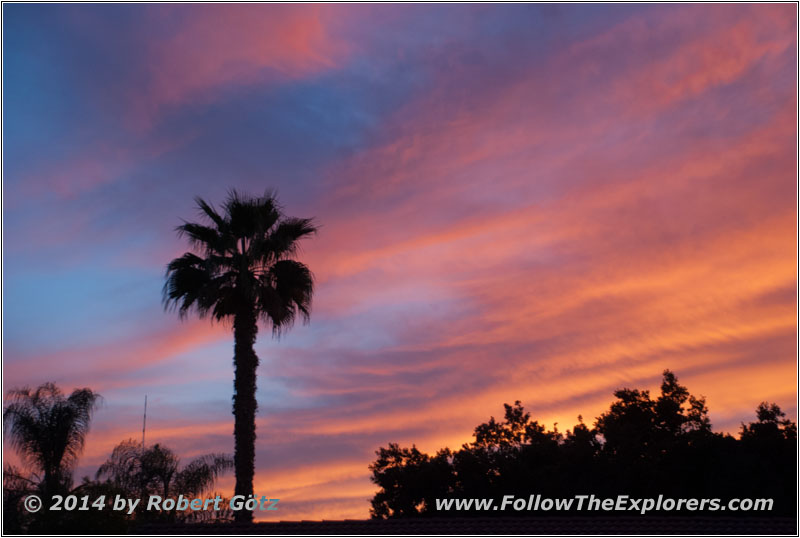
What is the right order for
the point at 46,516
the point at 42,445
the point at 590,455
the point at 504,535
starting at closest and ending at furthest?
the point at 504,535 → the point at 46,516 → the point at 42,445 → the point at 590,455

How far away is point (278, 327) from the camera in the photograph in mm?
26984

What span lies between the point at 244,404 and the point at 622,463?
55.9 ft

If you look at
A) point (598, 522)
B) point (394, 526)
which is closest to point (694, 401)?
point (598, 522)

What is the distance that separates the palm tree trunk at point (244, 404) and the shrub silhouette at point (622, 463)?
12.8m

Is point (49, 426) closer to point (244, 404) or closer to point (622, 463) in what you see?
point (244, 404)

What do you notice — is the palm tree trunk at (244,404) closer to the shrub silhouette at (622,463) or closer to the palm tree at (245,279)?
the palm tree at (245,279)

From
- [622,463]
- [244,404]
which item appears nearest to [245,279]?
[244,404]

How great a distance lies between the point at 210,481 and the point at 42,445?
635cm

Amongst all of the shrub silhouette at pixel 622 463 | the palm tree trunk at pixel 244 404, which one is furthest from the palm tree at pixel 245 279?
the shrub silhouette at pixel 622 463

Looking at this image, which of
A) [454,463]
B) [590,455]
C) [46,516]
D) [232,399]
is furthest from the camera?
[454,463]

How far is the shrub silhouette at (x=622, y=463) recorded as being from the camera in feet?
100.0

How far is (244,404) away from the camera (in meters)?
25.4

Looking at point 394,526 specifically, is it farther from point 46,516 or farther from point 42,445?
point 42,445

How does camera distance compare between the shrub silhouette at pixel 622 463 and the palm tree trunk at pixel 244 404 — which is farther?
the shrub silhouette at pixel 622 463
